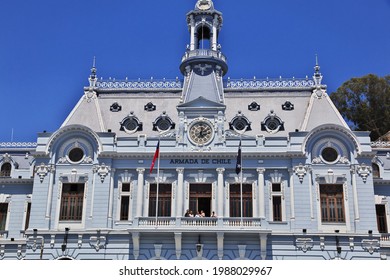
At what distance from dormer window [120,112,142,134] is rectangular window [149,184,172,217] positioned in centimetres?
620

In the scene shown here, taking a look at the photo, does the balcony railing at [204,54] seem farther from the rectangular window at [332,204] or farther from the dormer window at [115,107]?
the rectangular window at [332,204]

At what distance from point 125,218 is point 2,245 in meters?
11.2

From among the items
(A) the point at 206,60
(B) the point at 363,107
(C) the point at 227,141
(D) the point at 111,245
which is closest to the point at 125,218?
(D) the point at 111,245

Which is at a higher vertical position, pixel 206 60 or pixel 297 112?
pixel 206 60

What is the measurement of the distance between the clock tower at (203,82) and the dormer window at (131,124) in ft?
14.7

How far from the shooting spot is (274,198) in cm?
4253

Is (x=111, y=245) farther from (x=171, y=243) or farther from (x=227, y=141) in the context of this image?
(x=227, y=141)

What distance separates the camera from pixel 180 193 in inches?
1668

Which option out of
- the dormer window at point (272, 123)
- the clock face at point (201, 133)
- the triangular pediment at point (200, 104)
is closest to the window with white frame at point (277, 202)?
the dormer window at point (272, 123)

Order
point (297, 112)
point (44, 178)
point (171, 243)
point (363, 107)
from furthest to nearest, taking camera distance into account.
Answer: point (363, 107), point (297, 112), point (44, 178), point (171, 243)

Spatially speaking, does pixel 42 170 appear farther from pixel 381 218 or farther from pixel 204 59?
pixel 381 218

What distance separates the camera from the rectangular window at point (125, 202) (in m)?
42.8

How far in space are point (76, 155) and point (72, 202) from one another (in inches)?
160

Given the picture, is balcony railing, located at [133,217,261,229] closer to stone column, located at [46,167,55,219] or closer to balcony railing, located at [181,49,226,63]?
stone column, located at [46,167,55,219]
